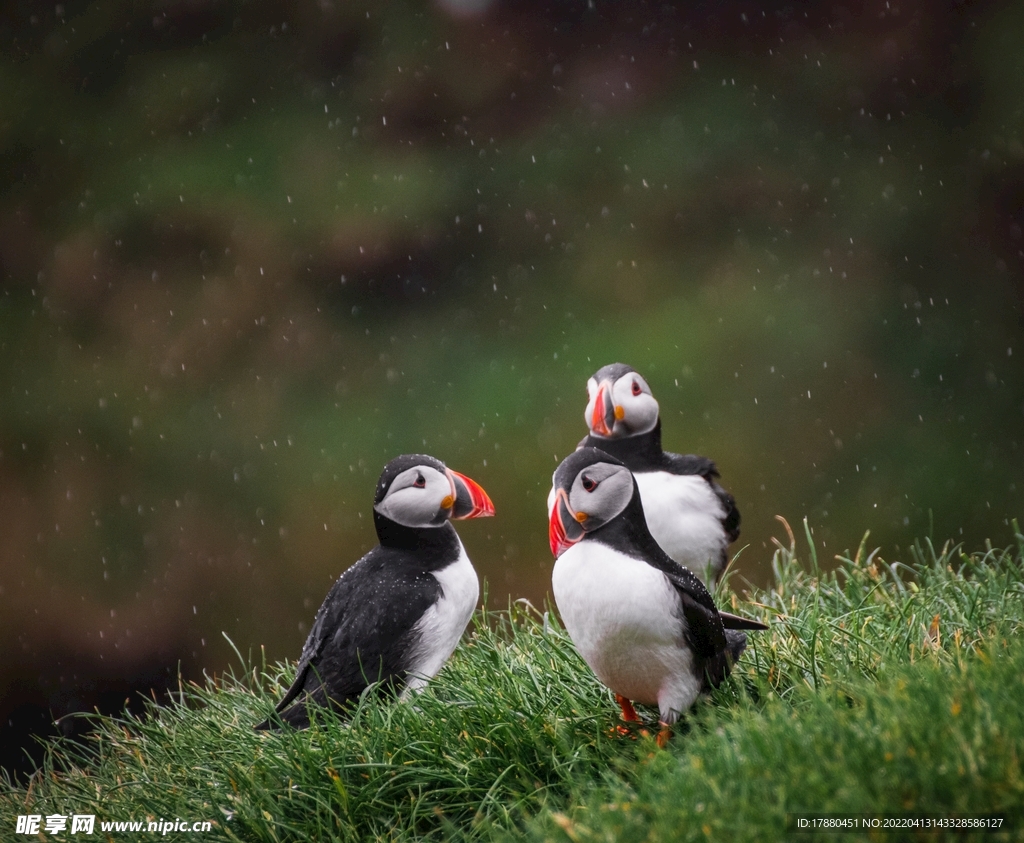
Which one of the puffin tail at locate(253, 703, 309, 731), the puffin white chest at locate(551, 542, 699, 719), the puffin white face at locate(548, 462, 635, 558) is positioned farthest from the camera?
the puffin tail at locate(253, 703, 309, 731)

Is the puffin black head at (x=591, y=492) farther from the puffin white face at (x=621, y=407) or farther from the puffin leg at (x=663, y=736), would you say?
the puffin white face at (x=621, y=407)

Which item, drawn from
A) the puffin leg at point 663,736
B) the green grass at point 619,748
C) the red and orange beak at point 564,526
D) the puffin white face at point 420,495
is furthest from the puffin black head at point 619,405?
the puffin leg at point 663,736

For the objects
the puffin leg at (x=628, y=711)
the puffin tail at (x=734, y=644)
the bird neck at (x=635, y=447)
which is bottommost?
the puffin leg at (x=628, y=711)

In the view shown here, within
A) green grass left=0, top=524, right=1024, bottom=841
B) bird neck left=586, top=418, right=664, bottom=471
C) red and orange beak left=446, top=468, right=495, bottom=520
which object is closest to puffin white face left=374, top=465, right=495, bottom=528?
red and orange beak left=446, top=468, right=495, bottom=520

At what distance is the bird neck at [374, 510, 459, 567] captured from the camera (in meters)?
2.88

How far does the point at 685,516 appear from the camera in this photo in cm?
348

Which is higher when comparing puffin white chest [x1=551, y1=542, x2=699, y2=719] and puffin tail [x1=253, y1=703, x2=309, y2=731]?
puffin white chest [x1=551, y1=542, x2=699, y2=719]

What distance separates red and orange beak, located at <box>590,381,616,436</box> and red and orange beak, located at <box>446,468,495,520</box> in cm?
67

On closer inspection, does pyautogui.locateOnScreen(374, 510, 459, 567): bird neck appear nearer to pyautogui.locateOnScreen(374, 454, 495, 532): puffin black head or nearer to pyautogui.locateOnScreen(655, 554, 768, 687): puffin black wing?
pyautogui.locateOnScreen(374, 454, 495, 532): puffin black head

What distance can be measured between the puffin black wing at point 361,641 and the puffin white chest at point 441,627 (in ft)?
0.07

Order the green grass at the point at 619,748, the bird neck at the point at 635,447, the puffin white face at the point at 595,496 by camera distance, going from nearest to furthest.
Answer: the green grass at the point at 619,748, the puffin white face at the point at 595,496, the bird neck at the point at 635,447

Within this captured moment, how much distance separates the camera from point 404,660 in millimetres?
2723

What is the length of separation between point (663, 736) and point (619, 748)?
0.14m

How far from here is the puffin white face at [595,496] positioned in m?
2.35
